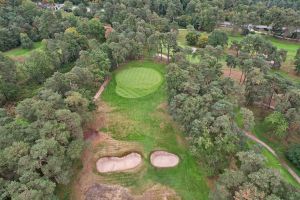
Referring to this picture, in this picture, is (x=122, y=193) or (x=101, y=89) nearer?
(x=122, y=193)

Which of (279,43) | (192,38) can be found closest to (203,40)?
(192,38)

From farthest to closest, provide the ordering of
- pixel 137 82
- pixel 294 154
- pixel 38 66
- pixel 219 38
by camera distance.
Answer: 1. pixel 219 38
2. pixel 137 82
3. pixel 38 66
4. pixel 294 154

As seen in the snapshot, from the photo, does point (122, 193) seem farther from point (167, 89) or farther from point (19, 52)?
point (19, 52)

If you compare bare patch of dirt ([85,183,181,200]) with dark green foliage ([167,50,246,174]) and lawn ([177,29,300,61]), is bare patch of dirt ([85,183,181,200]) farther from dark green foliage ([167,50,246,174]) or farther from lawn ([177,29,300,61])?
lawn ([177,29,300,61])

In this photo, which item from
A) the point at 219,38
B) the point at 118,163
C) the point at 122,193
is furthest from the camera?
the point at 219,38

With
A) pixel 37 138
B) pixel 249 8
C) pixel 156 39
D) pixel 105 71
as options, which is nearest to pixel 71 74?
pixel 105 71

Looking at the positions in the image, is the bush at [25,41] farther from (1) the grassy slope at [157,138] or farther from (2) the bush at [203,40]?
(2) the bush at [203,40]

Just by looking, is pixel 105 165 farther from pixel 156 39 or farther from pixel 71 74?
pixel 156 39

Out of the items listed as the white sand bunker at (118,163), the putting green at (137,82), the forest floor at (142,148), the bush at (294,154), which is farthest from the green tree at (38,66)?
the bush at (294,154)
